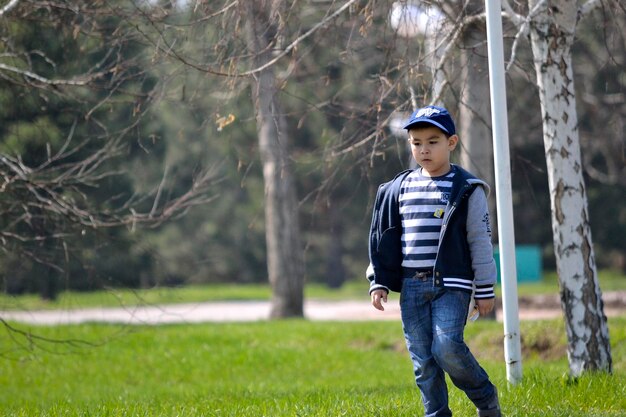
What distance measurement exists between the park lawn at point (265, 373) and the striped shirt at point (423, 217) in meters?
1.16

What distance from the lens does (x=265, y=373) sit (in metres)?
12.0

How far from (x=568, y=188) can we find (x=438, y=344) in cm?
262

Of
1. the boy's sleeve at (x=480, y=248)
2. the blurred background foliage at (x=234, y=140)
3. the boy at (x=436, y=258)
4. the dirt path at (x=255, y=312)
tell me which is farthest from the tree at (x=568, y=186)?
the dirt path at (x=255, y=312)

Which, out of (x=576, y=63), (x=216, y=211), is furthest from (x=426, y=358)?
(x=216, y=211)

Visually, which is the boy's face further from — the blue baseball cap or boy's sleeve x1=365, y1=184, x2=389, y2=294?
boy's sleeve x1=365, y1=184, x2=389, y2=294

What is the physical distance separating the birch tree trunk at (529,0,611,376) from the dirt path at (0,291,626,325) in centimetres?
1220

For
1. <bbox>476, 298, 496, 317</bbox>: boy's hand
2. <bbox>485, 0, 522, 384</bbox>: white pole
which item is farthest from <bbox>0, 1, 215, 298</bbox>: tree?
<bbox>476, 298, 496, 317</bbox>: boy's hand

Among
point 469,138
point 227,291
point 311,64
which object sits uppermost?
point 311,64

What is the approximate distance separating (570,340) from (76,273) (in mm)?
19960

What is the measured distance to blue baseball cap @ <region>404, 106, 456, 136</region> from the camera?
504cm

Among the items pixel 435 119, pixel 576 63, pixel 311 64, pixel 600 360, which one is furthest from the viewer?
pixel 576 63

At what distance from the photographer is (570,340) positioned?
24.0 ft

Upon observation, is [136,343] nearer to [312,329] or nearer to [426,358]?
[312,329]

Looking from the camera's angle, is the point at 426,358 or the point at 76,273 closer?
the point at 426,358
